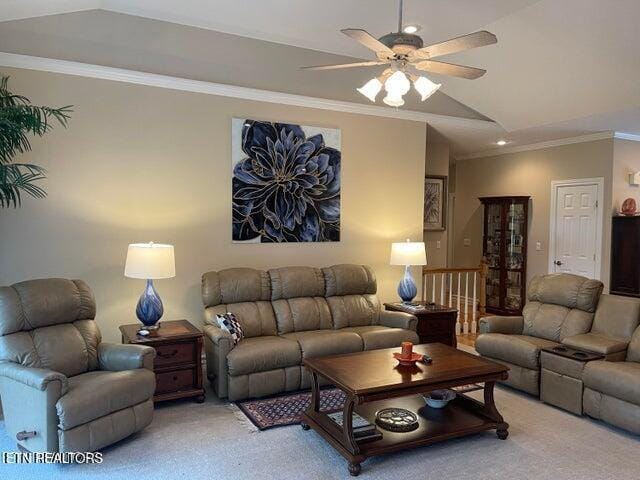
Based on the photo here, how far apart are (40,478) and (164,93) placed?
334cm

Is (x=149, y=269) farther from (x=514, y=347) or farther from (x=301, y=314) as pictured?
(x=514, y=347)

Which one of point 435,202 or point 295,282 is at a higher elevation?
point 435,202

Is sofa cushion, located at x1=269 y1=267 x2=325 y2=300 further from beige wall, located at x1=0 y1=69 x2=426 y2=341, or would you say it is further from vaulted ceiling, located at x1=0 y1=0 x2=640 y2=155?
vaulted ceiling, located at x1=0 y1=0 x2=640 y2=155

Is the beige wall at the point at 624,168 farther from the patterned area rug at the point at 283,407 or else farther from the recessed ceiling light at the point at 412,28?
the patterned area rug at the point at 283,407

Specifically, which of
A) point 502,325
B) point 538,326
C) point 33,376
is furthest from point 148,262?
point 538,326

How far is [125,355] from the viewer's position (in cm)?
342

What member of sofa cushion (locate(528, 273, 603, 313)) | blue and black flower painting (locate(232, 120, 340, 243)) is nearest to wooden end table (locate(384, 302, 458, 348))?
sofa cushion (locate(528, 273, 603, 313))

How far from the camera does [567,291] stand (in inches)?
179

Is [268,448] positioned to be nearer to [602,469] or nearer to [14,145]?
[602,469]

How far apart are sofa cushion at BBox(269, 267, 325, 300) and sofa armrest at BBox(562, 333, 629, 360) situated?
235cm

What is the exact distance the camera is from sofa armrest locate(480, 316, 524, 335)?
4676 mm

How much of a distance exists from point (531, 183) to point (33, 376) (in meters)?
7.09

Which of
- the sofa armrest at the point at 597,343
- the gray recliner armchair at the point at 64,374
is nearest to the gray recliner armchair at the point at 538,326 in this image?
the sofa armrest at the point at 597,343

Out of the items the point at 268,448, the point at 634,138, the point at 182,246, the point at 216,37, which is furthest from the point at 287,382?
the point at 634,138
